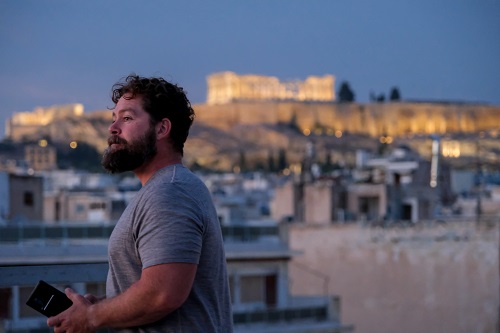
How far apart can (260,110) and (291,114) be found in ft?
9.67

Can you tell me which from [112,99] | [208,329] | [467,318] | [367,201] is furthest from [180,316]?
[367,201]

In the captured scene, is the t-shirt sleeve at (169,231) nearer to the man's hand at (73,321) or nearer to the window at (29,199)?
the man's hand at (73,321)

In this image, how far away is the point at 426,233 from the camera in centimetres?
1742

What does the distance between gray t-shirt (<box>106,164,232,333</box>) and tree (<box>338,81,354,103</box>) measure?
409 ft

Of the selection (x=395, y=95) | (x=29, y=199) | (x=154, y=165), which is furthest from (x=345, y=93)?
(x=154, y=165)

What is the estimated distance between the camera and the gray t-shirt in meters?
2.74

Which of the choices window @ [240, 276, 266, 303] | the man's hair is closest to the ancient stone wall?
window @ [240, 276, 266, 303]

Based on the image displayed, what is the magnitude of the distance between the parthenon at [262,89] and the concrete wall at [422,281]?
10579 centimetres

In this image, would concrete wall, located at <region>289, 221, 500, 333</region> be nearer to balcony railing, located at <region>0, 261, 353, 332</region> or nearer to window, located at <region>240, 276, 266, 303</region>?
balcony railing, located at <region>0, 261, 353, 332</region>

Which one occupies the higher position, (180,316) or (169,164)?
(169,164)

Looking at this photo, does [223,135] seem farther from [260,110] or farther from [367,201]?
[367,201]

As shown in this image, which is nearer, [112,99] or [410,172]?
[112,99]

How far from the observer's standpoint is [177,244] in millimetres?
2729

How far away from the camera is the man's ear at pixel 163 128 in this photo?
116 inches
